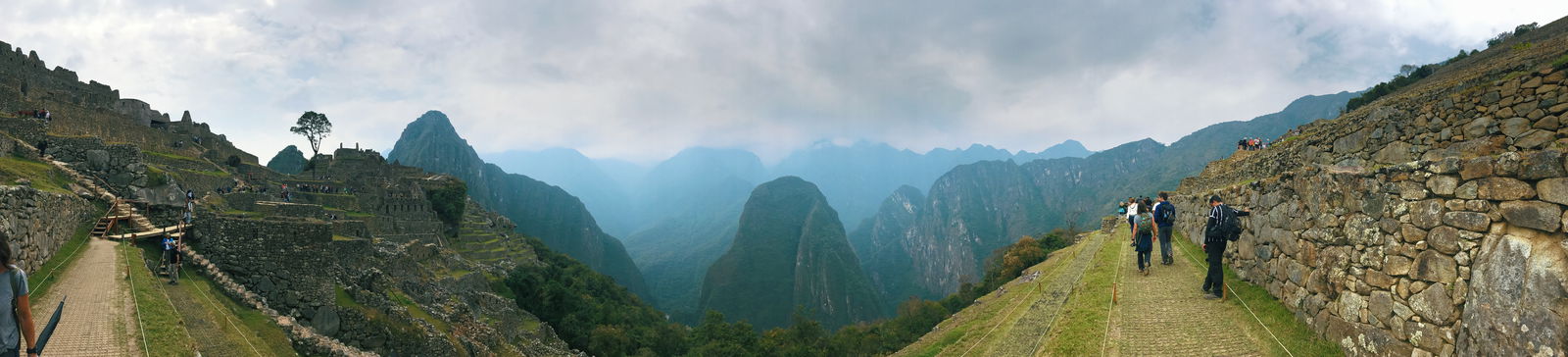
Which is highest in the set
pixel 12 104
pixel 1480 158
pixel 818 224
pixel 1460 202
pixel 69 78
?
pixel 69 78

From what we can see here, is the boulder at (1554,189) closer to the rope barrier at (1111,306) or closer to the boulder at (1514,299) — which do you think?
the boulder at (1514,299)

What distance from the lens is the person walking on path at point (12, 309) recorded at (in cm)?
452

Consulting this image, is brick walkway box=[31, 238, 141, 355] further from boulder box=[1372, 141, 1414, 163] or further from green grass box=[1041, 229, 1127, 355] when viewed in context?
boulder box=[1372, 141, 1414, 163]

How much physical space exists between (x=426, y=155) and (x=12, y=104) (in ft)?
365

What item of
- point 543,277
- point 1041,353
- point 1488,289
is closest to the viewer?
point 1488,289

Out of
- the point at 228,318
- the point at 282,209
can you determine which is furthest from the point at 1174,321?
the point at 282,209

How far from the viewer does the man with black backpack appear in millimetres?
8898

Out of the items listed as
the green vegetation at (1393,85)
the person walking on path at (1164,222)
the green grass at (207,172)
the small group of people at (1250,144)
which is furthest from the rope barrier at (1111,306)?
the green vegetation at (1393,85)

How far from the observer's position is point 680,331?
155 feet

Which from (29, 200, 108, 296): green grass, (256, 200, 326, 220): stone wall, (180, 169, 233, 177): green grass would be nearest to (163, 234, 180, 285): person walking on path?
(29, 200, 108, 296): green grass

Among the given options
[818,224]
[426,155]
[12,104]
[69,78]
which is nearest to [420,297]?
[12,104]

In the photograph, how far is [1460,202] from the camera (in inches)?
206

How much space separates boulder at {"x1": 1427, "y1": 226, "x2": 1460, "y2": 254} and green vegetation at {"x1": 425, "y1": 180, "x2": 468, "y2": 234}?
5052 cm

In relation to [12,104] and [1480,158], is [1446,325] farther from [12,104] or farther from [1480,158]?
[12,104]
